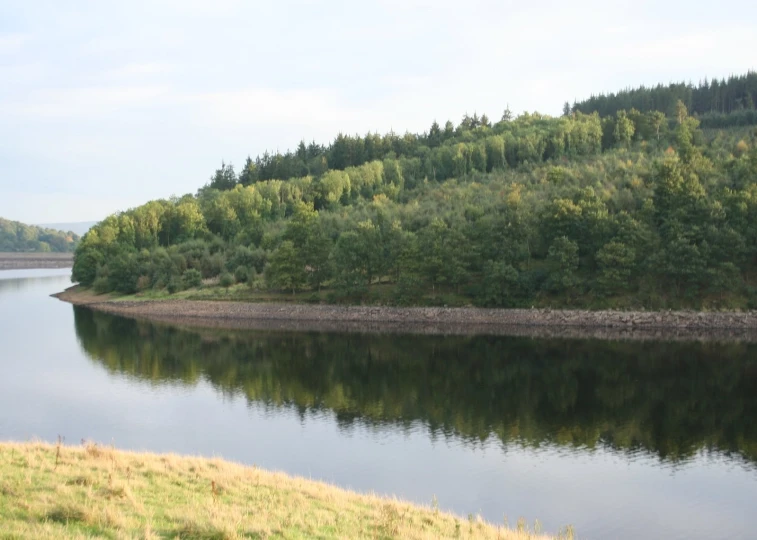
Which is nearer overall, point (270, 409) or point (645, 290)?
point (270, 409)

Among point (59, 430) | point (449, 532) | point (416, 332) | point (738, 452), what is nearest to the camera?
point (449, 532)

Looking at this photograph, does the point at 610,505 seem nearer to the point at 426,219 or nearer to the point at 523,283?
the point at 523,283

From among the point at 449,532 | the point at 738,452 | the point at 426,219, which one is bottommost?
the point at 738,452

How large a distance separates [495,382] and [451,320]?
22.2 m

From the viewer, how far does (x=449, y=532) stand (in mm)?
11828

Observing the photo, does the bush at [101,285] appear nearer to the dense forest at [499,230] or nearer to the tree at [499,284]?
the dense forest at [499,230]

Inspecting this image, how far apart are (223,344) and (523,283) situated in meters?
24.0

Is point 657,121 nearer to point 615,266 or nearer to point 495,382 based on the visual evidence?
point 615,266

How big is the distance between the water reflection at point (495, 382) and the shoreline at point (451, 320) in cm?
405

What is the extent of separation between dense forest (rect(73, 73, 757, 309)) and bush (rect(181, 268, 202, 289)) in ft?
0.41

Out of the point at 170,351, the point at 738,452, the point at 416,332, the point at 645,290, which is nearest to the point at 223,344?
the point at 170,351

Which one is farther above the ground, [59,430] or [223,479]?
[223,479]

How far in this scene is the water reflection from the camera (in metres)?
23.8

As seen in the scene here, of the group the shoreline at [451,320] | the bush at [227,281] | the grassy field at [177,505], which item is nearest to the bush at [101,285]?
the shoreline at [451,320]
